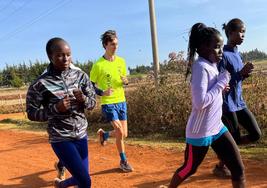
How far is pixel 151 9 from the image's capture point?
14.3 metres

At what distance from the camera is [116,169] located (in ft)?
23.4

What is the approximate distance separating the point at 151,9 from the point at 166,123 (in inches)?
186

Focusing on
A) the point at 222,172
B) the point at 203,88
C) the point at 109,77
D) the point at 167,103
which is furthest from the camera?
the point at 167,103

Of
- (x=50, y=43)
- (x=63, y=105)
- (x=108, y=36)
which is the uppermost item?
(x=108, y=36)

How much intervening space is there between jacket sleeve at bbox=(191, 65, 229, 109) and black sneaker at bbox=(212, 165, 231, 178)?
2149 millimetres

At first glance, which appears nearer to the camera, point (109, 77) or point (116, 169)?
point (109, 77)

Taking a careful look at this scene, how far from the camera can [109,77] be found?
22.3 feet

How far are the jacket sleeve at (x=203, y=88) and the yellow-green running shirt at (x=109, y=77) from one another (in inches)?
111

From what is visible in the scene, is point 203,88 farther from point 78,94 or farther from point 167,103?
point 167,103

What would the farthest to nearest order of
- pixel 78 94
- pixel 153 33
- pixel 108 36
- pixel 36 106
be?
1. pixel 153 33
2. pixel 108 36
3. pixel 36 106
4. pixel 78 94

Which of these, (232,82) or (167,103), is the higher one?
(232,82)

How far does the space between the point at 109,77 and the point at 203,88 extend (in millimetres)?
2964

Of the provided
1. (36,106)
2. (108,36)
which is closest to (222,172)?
(108,36)

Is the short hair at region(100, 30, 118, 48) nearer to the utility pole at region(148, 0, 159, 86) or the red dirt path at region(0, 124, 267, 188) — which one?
the red dirt path at region(0, 124, 267, 188)
